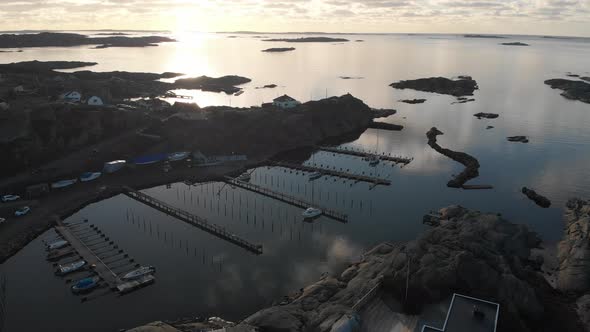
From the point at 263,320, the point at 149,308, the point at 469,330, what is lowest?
the point at 149,308

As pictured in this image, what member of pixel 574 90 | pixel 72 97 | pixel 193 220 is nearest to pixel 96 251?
pixel 193 220

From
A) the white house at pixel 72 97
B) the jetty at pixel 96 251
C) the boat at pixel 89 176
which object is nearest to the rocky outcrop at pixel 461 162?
the jetty at pixel 96 251

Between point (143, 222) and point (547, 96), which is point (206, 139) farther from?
point (547, 96)

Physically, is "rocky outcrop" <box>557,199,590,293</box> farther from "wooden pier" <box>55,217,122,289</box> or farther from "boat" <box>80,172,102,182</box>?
"boat" <box>80,172,102,182</box>

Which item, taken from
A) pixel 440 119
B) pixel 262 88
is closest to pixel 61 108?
pixel 440 119

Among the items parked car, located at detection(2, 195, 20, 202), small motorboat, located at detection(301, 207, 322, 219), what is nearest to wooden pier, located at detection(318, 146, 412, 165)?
small motorboat, located at detection(301, 207, 322, 219)

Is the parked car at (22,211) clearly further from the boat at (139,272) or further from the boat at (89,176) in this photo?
the boat at (139,272)
